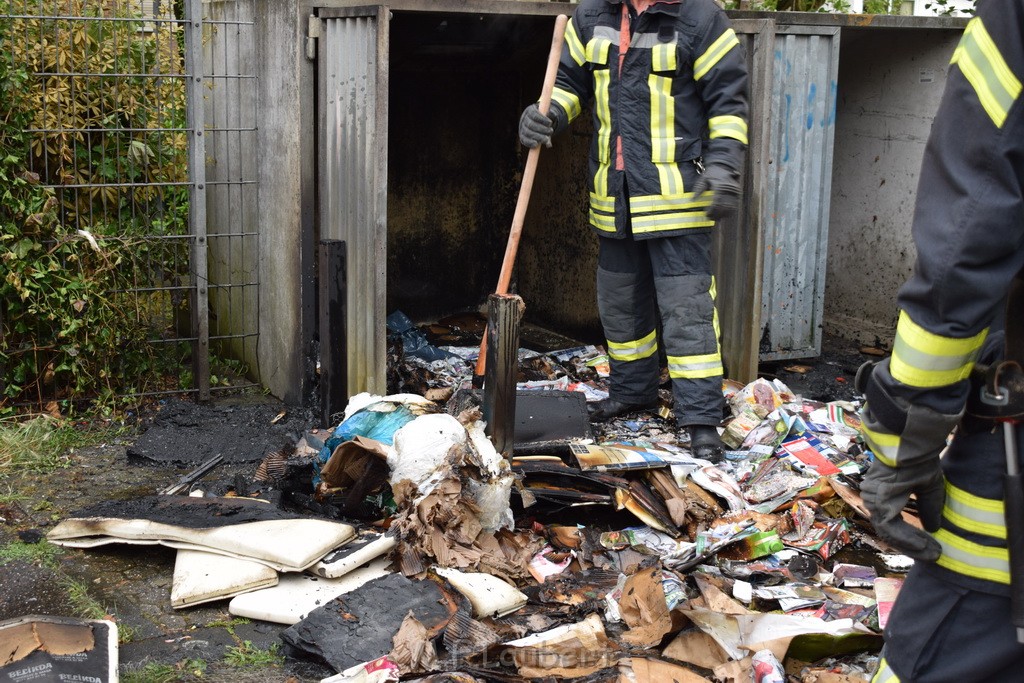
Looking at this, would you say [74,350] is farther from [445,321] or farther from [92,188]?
[445,321]

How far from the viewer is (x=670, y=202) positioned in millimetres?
5137

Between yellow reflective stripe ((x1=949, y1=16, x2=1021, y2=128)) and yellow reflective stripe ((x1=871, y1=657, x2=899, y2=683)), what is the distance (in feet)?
3.55

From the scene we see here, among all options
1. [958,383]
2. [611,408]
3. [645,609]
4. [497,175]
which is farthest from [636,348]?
[958,383]

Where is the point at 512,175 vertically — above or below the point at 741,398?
above

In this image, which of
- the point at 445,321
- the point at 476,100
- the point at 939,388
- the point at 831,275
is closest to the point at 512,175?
the point at 476,100

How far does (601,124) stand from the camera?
5.34 m

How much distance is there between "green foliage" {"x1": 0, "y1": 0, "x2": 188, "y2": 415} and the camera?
17.5 ft

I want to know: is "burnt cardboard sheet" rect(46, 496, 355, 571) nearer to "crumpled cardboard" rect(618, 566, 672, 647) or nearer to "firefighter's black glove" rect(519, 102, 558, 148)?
"crumpled cardboard" rect(618, 566, 672, 647)

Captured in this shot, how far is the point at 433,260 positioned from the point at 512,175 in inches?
33.3

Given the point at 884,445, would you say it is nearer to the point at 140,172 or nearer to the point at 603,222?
the point at 603,222

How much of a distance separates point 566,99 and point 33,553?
303 centimetres

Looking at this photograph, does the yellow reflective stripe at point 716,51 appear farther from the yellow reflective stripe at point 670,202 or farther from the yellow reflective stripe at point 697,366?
the yellow reflective stripe at point 697,366

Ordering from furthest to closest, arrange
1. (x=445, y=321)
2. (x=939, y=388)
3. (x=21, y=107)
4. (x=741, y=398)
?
(x=445, y=321), (x=741, y=398), (x=21, y=107), (x=939, y=388)

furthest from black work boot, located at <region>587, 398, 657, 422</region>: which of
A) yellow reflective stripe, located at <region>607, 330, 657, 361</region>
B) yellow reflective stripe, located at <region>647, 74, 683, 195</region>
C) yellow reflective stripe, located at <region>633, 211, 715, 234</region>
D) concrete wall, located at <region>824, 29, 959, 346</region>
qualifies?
concrete wall, located at <region>824, 29, 959, 346</region>
